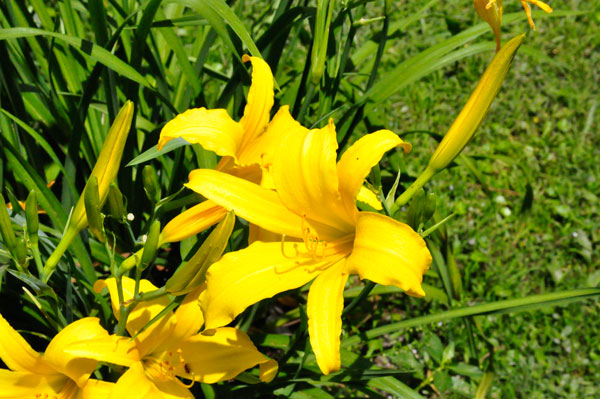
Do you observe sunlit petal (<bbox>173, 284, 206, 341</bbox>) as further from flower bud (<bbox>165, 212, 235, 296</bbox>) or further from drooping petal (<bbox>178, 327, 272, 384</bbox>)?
flower bud (<bbox>165, 212, 235, 296</bbox>)

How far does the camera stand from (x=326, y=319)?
1.15 metres

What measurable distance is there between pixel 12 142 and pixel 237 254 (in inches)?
33.9

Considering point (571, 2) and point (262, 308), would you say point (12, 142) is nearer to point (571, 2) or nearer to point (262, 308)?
point (262, 308)

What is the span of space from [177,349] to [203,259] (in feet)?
1.19

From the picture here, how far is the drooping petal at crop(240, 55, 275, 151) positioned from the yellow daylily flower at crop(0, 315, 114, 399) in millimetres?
511

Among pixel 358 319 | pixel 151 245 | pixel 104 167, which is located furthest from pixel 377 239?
pixel 358 319

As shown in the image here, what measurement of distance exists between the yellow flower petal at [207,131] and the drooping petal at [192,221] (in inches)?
4.4

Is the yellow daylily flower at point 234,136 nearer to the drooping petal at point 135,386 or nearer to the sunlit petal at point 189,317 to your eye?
the sunlit petal at point 189,317

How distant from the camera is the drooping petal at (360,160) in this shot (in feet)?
3.87

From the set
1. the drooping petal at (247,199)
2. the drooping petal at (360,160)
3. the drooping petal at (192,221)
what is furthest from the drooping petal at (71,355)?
the drooping petal at (360,160)

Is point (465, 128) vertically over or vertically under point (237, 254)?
over

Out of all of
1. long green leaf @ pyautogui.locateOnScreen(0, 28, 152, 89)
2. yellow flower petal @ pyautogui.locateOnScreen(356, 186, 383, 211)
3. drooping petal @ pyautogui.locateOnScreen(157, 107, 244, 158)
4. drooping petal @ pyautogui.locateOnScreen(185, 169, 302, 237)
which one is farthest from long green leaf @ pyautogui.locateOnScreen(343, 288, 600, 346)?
long green leaf @ pyautogui.locateOnScreen(0, 28, 152, 89)

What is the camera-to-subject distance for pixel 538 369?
2391mm

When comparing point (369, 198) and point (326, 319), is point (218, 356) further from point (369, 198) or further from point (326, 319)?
point (369, 198)
